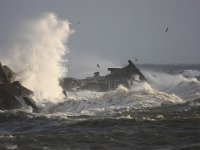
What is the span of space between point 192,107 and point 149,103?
3.90 metres

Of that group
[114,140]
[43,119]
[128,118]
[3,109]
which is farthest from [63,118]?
[114,140]

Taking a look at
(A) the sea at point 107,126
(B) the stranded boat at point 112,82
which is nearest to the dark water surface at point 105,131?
(A) the sea at point 107,126

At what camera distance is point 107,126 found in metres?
22.3

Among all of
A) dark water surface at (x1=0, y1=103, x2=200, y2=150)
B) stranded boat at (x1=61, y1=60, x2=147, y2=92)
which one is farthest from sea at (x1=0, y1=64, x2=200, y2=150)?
stranded boat at (x1=61, y1=60, x2=147, y2=92)

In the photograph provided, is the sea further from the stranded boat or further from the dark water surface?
the stranded boat

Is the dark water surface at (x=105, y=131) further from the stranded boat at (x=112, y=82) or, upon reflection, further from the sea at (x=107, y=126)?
the stranded boat at (x=112, y=82)

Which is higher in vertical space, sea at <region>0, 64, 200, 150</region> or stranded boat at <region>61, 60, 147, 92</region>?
stranded boat at <region>61, 60, 147, 92</region>

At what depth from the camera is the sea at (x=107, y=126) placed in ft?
59.7

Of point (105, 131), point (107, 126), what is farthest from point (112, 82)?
point (105, 131)

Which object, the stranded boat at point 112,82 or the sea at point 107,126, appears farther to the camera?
the stranded boat at point 112,82

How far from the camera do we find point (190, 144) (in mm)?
18031

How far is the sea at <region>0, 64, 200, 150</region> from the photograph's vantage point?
1819 cm

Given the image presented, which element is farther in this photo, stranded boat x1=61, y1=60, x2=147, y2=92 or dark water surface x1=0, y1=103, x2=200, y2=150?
stranded boat x1=61, y1=60, x2=147, y2=92

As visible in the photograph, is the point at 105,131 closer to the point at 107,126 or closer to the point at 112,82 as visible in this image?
the point at 107,126
